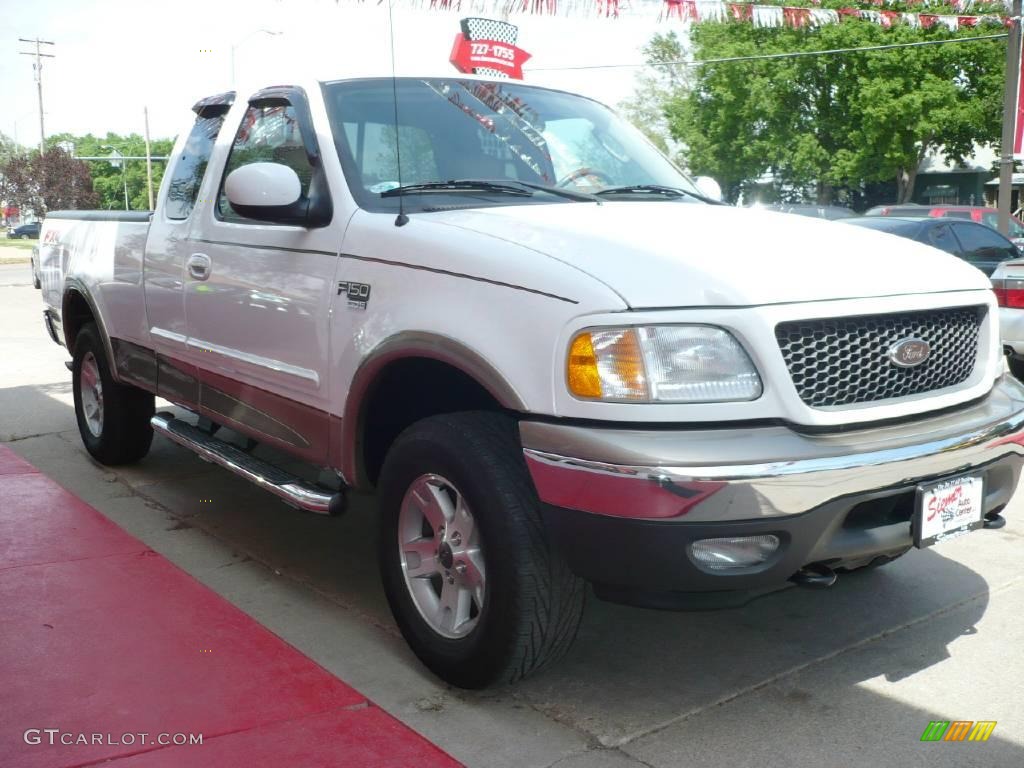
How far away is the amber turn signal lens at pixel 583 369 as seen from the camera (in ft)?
9.48

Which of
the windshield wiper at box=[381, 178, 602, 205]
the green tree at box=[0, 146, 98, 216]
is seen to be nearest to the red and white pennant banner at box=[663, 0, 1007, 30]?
the windshield wiper at box=[381, 178, 602, 205]

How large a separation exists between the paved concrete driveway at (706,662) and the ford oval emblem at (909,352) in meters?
1.03

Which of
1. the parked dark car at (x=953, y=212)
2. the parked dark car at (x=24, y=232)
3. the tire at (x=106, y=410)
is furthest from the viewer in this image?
the parked dark car at (x=24, y=232)

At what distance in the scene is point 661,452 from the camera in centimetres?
279

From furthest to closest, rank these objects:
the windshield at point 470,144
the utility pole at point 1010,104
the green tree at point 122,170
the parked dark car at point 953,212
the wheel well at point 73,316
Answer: the green tree at point 122,170
the parked dark car at point 953,212
the utility pole at point 1010,104
the wheel well at point 73,316
the windshield at point 470,144

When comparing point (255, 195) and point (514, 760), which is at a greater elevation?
point (255, 195)

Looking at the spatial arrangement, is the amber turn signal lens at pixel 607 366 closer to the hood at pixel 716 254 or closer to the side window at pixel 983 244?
the hood at pixel 716 254

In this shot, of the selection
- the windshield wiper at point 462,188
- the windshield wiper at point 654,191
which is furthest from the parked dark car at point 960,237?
the windshield wiper at point 462,188

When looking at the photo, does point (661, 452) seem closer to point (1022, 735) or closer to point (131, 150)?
point (1022, 735)

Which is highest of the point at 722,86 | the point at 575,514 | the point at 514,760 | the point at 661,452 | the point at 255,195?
the point at 722,86

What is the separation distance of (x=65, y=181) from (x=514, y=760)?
57.8 meters

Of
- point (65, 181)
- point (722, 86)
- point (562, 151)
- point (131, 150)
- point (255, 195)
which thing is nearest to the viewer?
point (255, 195)

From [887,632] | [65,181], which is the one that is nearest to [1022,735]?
[887,632]

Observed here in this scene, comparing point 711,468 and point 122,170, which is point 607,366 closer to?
point 711,468
